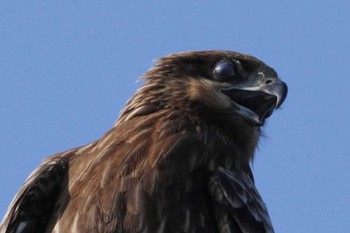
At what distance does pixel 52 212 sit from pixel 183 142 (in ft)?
3.30

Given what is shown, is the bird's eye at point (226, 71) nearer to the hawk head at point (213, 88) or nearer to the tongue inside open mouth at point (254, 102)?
the hawk head at point (213, 88)

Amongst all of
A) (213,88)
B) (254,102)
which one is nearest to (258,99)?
(254,102)

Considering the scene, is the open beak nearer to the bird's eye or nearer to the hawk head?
the hawk head

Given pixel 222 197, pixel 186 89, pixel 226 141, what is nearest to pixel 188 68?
pixel 186 89

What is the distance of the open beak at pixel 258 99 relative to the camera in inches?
297

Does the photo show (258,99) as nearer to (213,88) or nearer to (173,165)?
(213,88)

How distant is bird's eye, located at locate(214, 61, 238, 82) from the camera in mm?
7797

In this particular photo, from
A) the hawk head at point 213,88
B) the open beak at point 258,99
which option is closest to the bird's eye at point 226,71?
the hawk head at point 213,88

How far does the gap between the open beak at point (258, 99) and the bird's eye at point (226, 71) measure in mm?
112

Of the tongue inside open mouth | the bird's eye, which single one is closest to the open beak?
the tongue inside open mouth

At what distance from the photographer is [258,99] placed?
766 centimetres

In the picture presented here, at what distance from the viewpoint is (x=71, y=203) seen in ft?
22.3

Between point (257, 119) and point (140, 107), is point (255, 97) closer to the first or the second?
point (257, 119)

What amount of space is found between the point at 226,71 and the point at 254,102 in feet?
1.15
